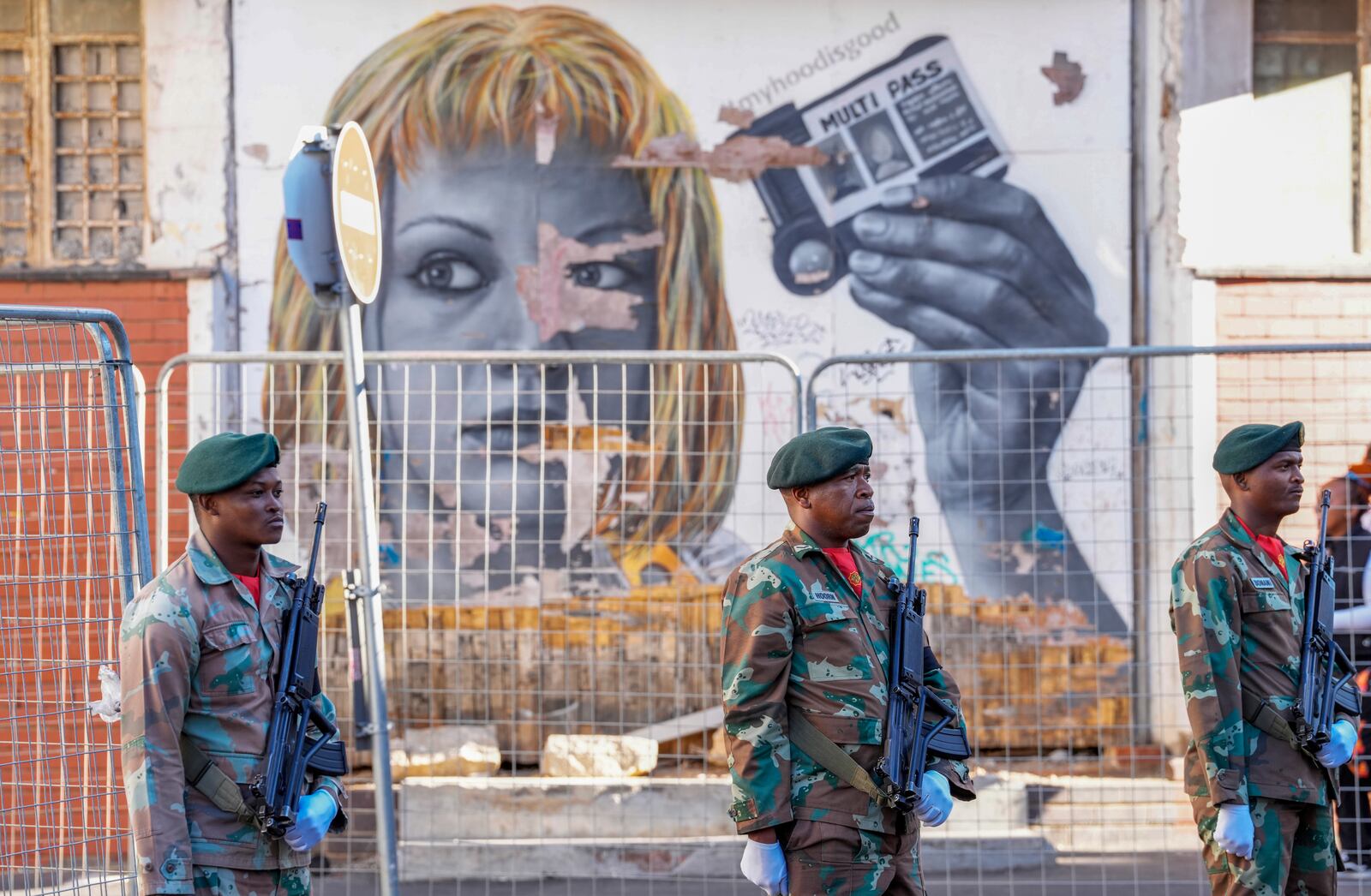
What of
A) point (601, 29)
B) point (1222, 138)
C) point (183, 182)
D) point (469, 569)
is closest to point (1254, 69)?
point (1222, 138)

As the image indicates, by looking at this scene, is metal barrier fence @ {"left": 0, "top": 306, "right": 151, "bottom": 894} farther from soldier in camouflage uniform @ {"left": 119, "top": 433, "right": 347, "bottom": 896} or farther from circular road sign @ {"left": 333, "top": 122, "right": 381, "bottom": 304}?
circular road sign @ {"left": 333, "top": 122, "right": 381, "bottom": 304}

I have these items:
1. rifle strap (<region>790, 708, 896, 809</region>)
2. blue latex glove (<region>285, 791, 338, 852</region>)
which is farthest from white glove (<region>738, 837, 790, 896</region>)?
blue latex glove (<region>285, 791, 338, 852</region>)

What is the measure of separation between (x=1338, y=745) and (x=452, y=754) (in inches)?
159

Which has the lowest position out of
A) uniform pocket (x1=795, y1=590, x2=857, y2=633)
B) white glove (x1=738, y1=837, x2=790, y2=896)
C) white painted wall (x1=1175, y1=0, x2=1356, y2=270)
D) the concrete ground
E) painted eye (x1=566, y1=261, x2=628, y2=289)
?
the concrete ground

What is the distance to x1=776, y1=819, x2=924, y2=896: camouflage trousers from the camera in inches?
163

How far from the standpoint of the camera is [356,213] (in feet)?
16.4

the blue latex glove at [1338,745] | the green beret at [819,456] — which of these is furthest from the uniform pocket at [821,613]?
the blue latex glove at [1338,745]

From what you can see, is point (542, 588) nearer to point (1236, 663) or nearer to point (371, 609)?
point (371, 609)

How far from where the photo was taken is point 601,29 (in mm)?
8367

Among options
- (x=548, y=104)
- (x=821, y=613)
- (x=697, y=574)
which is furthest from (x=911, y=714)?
(x=548, y=104)

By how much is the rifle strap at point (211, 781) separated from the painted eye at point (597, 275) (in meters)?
4.90

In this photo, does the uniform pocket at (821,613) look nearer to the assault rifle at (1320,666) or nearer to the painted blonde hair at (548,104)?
the assault rifle at (1320,666)

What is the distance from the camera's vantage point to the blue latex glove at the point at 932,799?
4207 millimetres

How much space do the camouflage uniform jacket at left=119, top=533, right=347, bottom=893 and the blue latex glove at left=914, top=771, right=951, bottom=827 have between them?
170cm
